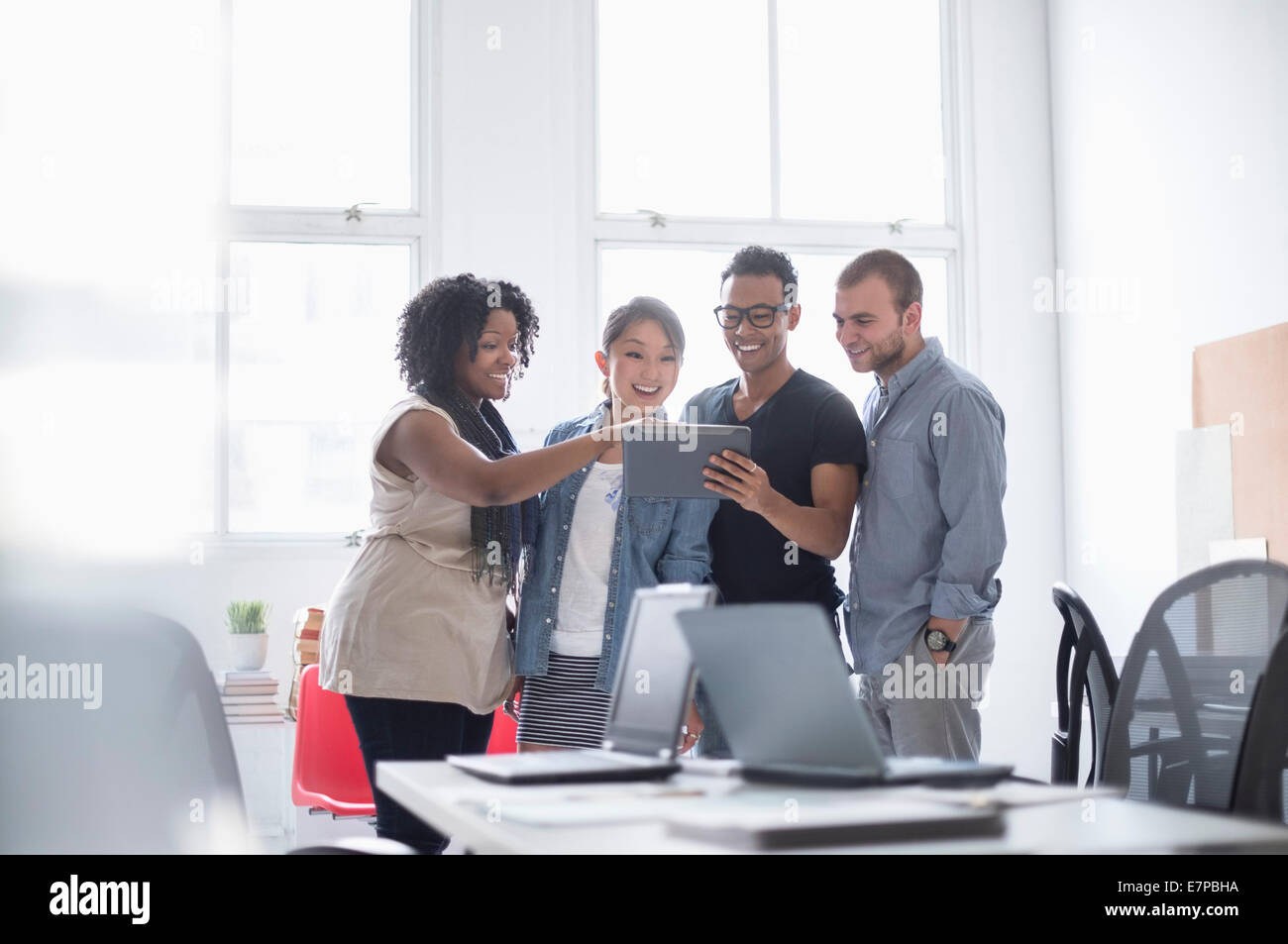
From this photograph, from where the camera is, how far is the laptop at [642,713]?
1430mm

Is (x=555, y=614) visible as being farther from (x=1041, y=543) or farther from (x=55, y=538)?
(x=1041, y=543)

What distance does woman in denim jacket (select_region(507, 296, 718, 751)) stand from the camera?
2.23m

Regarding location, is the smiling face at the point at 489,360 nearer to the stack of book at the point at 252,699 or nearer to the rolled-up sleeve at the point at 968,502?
the rolled-up sleeve at the point at 968,502

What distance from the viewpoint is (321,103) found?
498 cm

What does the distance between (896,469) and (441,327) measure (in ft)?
3.10

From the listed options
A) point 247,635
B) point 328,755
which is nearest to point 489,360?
point 328,755

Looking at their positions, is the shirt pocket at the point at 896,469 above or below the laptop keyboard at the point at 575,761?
above

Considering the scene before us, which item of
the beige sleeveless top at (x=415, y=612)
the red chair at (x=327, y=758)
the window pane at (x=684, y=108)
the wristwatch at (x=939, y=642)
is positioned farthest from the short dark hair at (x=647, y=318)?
the window pane at (x=684, y=108)

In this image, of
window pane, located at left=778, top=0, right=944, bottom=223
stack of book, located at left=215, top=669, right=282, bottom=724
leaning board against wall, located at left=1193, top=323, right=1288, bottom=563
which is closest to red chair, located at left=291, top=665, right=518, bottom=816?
stack of book, located at left=215, top=669, right=282, bottom=724

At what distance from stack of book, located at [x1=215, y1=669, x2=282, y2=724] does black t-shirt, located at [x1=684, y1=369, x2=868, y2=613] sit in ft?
7.38

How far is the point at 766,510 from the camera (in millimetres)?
2258

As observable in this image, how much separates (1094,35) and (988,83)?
0.50 meters

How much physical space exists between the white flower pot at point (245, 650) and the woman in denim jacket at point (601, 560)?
234cm
